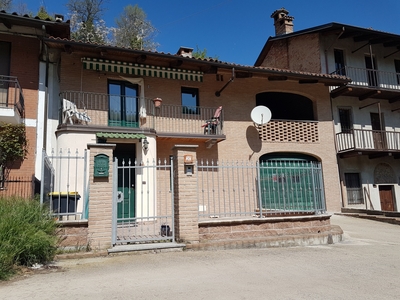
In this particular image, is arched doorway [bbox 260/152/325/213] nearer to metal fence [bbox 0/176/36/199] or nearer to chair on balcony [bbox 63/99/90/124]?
chair on balcony [bbox 63/99/90/124]

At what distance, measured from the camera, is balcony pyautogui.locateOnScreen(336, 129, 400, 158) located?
52.9 ft

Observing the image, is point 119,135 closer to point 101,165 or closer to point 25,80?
point 25,80

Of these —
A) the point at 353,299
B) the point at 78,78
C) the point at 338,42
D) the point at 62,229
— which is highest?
the point at 338,42

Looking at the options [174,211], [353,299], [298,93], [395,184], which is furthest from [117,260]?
[395,184]

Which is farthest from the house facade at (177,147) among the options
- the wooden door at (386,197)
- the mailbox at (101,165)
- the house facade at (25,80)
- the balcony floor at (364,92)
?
the wooden door at (386,197)

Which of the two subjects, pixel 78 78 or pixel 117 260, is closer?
pixel 117 260

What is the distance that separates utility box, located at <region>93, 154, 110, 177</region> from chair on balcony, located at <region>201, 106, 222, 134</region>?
7.54m

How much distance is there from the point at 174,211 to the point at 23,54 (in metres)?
8.74

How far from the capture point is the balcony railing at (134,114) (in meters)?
12.1

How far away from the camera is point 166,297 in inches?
162

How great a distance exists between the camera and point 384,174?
57.8ft

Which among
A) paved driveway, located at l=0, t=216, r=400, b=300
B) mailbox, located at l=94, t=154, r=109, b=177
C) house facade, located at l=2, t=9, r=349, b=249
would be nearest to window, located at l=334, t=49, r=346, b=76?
house facade, located at l=2, t=9, r=349, b=249

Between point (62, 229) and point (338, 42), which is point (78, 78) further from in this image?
point (338, 42)

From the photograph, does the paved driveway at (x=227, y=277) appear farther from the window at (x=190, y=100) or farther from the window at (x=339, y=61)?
the window at (x=339, y=61)
